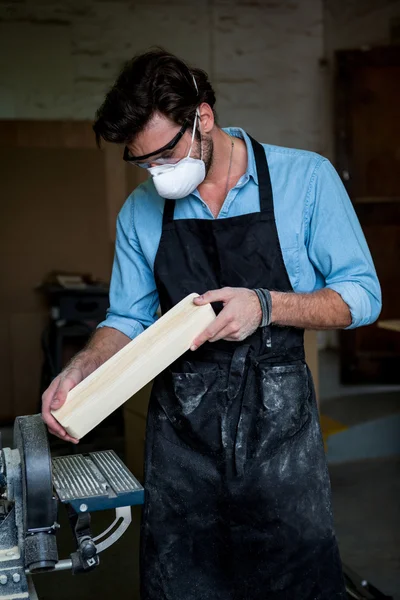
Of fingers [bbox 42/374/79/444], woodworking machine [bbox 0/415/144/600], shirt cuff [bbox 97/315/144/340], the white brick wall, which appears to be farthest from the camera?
the white brick wall

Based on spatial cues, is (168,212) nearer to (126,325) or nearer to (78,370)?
(126,325)

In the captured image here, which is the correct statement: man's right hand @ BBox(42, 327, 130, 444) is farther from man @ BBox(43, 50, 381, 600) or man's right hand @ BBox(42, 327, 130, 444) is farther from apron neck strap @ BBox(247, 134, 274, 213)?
apron neck strap @ BBox(247, 134, 274, 213)

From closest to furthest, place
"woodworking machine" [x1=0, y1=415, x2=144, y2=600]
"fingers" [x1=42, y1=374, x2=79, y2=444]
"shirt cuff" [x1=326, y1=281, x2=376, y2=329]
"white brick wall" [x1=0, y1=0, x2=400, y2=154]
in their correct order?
1. "woodworking machine" [x1=0, y1=415, x2=144, y2=600]
2. "fingers" [x1=42, y1=374, x2=79, y2=444]
3. "shirt cuff" [x1=326, y1=281, x2=376, y2=329]
4. "white brick wall" [x1=0, y1=0, x2=400, y2=154]

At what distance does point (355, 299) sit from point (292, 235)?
0.23 metres

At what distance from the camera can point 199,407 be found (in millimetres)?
1909

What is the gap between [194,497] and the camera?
194 centimetres

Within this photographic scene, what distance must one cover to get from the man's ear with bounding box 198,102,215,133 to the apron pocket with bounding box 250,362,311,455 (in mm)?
596

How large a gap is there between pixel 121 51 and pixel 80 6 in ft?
1.41

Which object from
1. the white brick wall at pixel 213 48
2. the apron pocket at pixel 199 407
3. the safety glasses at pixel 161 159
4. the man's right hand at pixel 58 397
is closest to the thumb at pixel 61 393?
the man's right hand at pixel 58 397

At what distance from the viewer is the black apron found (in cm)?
189

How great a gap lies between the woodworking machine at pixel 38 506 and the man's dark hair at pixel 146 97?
0.71 metres

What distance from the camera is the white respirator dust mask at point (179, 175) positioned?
1876 mm

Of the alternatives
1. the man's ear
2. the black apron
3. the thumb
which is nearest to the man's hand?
the black apron

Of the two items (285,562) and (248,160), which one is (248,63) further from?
(285,562)
